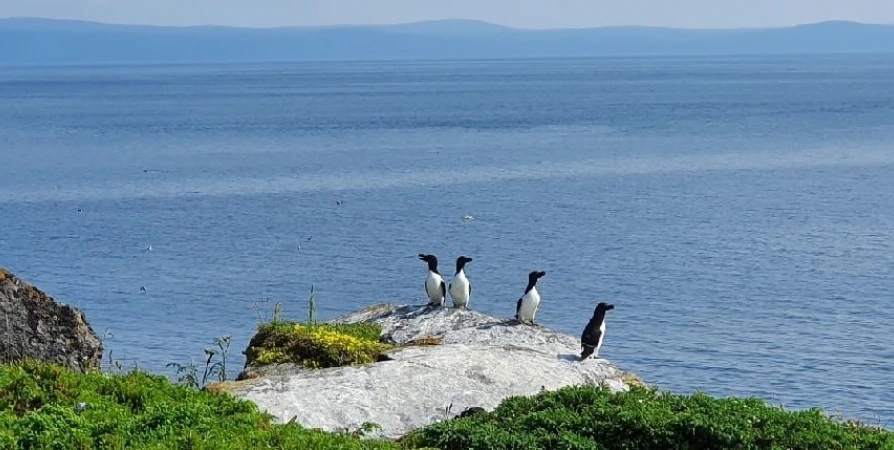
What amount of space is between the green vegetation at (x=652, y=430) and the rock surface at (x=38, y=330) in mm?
4939

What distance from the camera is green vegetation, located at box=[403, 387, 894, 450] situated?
38.2 ft

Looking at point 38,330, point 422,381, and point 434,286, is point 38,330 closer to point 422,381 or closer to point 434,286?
point 422,381

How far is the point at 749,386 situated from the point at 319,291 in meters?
14.8

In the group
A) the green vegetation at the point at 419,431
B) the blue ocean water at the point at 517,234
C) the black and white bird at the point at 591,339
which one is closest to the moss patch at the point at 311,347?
the black and white bird at the point at 591,339

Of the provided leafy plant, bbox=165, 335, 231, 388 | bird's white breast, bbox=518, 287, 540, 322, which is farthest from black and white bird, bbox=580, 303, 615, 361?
leafy plant, bbox=165, 335, 231, 388

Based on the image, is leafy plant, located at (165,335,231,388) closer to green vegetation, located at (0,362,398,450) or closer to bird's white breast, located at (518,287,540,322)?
green vegetation, located at (0,362,398,450)

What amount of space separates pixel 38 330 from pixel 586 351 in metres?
6.84

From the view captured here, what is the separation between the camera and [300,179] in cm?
7112

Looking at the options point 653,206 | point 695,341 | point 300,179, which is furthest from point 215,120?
point 695,341

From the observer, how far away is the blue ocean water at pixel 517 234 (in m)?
33.6

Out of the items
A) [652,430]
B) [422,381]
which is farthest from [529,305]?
[652,430]

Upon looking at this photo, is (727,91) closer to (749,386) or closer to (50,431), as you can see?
(749,386)

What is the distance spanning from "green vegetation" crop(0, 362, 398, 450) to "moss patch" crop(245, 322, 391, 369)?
10.8 ft

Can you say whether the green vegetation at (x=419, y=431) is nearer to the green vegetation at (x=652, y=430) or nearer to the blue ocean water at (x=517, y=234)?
the green vegetation at (x=652, y=430)
